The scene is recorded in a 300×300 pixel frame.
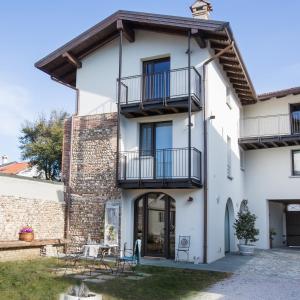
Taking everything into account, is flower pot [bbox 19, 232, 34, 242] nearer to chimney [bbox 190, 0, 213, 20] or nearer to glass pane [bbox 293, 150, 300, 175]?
chimney [bbox 190, 0, 213, 20]

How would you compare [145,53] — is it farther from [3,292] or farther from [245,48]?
[3,292]

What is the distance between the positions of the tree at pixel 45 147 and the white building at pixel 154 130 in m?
9.31

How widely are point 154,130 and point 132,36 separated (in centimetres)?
378

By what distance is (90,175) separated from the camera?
15.4 m

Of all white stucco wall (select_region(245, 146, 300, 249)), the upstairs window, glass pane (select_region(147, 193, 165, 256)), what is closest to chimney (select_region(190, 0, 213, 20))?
the upstairs window

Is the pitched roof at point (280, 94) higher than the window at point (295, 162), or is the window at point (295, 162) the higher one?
Result: the pitched roof at point (280, 94)

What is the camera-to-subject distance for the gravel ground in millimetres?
8422

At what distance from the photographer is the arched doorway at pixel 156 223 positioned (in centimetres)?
1423

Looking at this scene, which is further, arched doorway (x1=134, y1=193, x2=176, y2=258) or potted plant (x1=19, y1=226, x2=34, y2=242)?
arched doorway (x1=134, y1=193, x2=176, y2=258)

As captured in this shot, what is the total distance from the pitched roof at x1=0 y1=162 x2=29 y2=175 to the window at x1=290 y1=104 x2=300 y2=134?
78.7 ft

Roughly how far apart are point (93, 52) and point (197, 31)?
4821mm

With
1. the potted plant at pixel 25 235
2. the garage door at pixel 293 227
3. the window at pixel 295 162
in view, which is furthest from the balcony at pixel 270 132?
the potted plant at pixel 25 235

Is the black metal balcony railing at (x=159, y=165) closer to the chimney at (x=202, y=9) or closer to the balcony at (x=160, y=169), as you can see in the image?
the balcony at (x=160, y=169)

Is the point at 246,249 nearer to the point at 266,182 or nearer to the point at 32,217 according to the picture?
the point at 266,182
